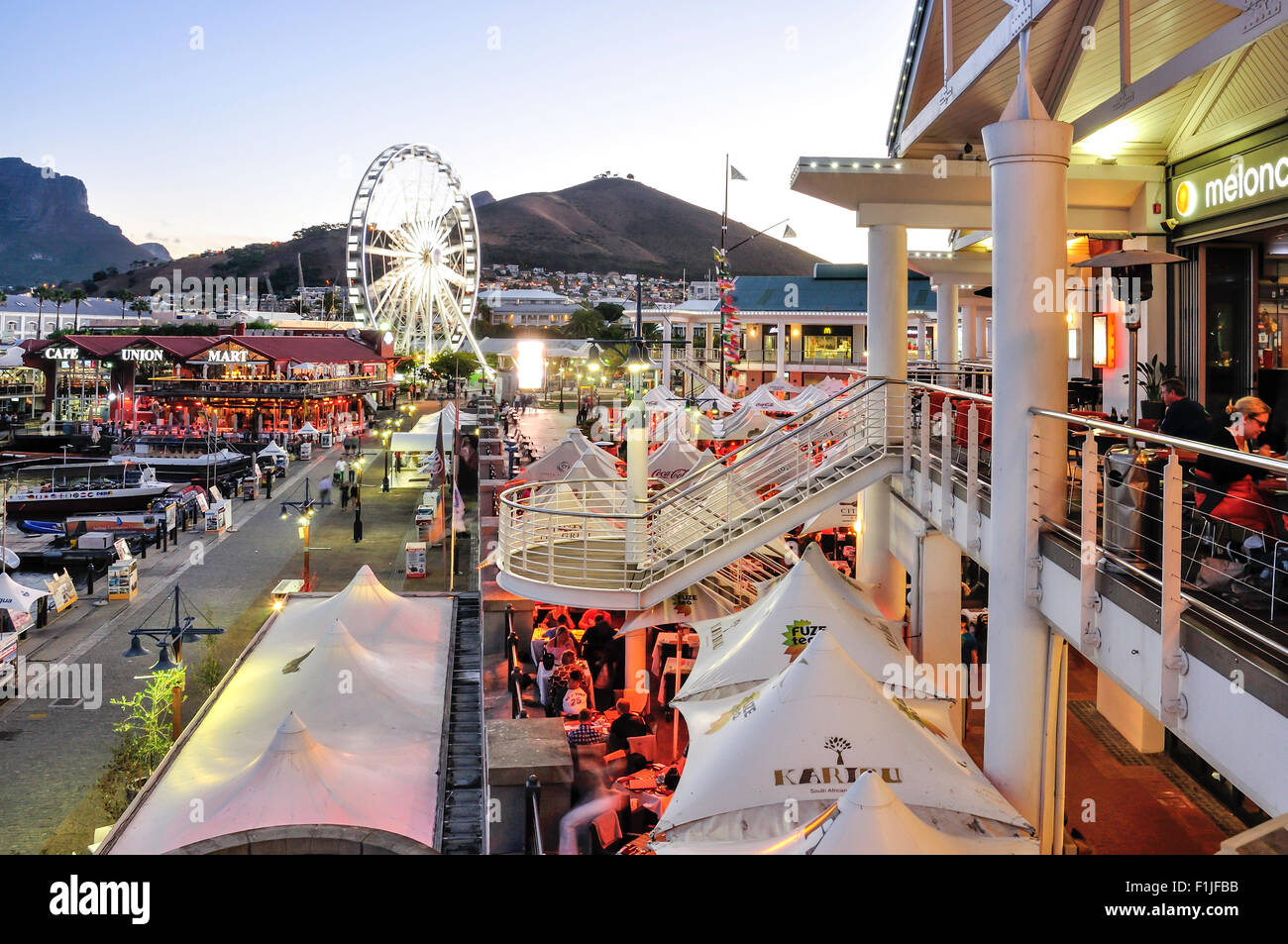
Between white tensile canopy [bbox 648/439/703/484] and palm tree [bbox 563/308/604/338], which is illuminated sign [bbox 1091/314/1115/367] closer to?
white tensile canopy [bbox 648/439/703/484]

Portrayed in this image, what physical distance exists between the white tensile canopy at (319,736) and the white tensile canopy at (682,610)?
266cm

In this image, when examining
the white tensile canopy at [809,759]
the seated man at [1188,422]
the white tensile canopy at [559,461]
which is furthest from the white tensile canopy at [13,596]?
the seated man at [1188,422]

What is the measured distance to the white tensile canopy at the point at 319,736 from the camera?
963cm

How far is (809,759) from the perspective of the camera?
300 inches

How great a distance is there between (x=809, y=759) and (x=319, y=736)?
6.26 m

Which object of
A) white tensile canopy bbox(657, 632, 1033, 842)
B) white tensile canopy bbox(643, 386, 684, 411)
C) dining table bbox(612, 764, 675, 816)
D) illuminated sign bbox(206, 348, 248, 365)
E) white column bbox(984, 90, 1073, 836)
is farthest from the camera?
illuminated sign bbox(206, 348, 248, 365)

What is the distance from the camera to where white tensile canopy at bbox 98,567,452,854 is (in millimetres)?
9633

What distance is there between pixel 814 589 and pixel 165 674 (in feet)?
33.4

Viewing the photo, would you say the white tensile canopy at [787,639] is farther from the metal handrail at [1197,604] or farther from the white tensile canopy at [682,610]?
the metal handrail at [1197,604]

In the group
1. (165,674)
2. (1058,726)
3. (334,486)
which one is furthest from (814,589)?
(334,486)

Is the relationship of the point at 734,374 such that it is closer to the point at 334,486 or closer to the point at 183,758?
the point at 334,486

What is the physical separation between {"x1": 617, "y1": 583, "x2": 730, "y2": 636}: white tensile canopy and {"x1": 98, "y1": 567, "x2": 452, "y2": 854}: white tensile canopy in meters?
2.66

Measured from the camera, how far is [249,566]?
2902 cm

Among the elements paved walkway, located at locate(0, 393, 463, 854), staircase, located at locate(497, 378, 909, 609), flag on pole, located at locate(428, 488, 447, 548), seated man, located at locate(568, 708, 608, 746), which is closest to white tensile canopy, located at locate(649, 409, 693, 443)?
paved walkway, located at locate(0, 393, 463, 854)
